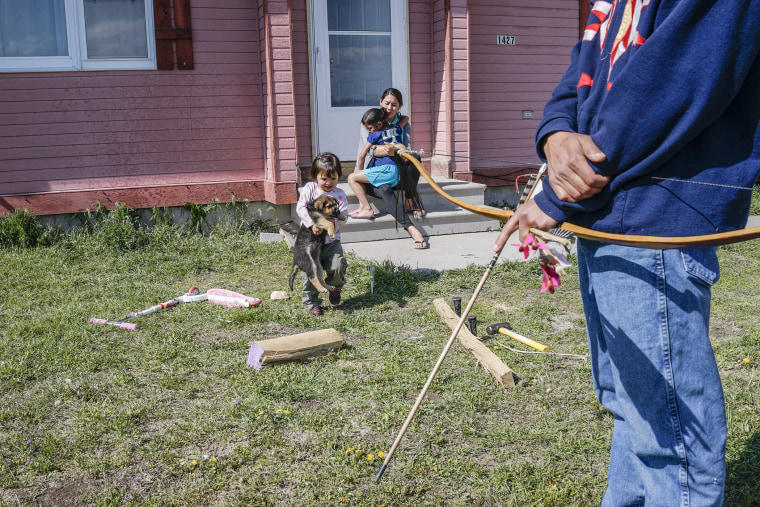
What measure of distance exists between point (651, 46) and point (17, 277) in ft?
19.6

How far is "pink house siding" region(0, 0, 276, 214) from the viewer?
7.11 m

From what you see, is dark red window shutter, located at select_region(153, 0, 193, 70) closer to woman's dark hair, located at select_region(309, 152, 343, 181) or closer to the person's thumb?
woman's dark hair, located at select_region(309, 152, 343, 181)

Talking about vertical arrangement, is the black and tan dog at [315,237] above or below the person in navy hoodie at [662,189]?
below

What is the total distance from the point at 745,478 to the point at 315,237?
3144 mm

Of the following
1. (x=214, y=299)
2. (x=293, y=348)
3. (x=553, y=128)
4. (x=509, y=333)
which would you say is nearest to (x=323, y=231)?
(x=214, y=299)

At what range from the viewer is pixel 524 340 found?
4191 mm

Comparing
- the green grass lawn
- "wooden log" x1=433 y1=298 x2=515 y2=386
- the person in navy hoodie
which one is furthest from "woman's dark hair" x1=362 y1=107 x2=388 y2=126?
the person in navy hoodie

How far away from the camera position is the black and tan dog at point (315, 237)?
189 inches

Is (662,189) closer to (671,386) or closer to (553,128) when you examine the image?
(553,128)

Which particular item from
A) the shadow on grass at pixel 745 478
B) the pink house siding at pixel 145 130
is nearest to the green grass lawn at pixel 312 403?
the shadow on grass at pixel 745 478

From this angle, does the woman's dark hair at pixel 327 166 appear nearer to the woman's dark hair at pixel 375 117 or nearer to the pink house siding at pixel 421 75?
the woman's dark hair at pixel 375 117

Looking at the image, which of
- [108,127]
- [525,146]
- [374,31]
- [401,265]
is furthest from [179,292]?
[525,146]

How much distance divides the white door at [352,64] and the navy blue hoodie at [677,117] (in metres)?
6.73

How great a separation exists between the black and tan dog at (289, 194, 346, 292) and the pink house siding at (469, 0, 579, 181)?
4152 millimetres
